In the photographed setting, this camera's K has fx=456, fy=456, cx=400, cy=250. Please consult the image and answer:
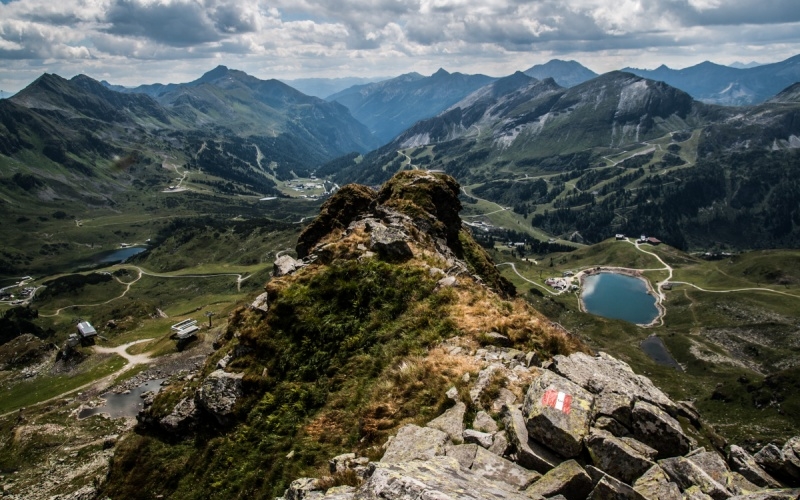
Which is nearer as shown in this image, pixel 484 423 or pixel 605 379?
pixel 484 423

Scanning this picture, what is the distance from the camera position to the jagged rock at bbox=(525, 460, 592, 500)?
1253 centimetres

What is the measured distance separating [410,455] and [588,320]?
663ft

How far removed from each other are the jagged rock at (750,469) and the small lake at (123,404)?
64.8 meters

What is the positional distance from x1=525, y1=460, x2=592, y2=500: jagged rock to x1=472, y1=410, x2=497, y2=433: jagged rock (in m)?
3.27

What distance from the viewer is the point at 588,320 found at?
198 m

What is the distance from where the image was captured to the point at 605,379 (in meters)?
17.7

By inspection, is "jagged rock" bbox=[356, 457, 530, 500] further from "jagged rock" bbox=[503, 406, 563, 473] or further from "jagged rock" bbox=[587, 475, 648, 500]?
"jagged rock" bbox=[587, 475, 648, 500]

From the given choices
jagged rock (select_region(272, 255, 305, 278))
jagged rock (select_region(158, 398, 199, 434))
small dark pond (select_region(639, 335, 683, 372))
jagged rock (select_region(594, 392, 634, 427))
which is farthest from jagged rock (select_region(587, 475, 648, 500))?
small dark pond (select_region(639, 335, 683, 372))

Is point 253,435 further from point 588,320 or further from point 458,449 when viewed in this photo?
point 588,320

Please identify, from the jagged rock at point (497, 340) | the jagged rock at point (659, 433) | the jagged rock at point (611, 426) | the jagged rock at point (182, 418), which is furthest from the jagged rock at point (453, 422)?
the jagged rock at point (182, 418)

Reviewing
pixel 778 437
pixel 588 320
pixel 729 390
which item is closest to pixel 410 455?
pixel 778 437

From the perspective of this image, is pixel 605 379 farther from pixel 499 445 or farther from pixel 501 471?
pixel 501 471

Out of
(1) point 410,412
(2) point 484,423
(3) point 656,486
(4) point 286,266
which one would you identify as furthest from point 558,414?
(4) point 286,266

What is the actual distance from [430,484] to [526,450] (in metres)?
4.23
